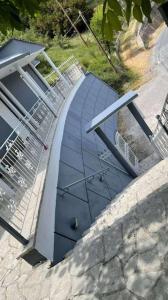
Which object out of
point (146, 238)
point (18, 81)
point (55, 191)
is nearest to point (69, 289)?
point (146, 238)

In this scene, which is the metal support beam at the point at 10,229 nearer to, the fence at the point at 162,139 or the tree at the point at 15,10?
the tree at the point at 15,10

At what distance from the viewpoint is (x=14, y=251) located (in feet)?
29.7

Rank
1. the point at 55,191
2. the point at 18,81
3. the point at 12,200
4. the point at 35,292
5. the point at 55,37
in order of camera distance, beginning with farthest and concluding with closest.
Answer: the point at 55,37, the point at 18,81, the point at 55,191, the point at 12,200, the point at 35,292

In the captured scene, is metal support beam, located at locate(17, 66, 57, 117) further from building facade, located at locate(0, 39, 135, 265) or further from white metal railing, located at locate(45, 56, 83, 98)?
white metal railing, located at locate(45, 56, 83, 98)

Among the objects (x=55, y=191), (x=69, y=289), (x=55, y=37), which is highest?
(x=69, y=289)

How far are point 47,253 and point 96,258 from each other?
2066 mm

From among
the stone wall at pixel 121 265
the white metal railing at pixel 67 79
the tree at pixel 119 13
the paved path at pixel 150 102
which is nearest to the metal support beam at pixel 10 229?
the stone wall at pixel 121 265

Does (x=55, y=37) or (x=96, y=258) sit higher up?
(x=96, y=258)

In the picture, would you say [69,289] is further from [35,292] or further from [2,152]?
[2,152]

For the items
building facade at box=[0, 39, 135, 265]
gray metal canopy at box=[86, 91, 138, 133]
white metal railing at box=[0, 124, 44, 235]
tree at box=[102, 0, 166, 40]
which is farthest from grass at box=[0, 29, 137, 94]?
tree at box=[102, 0, 166, 40]

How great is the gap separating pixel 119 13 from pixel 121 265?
388cm

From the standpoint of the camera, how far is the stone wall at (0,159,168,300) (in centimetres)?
Result: 497

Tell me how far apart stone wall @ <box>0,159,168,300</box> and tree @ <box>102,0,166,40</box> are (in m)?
3.27

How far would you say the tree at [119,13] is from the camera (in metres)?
2.27
